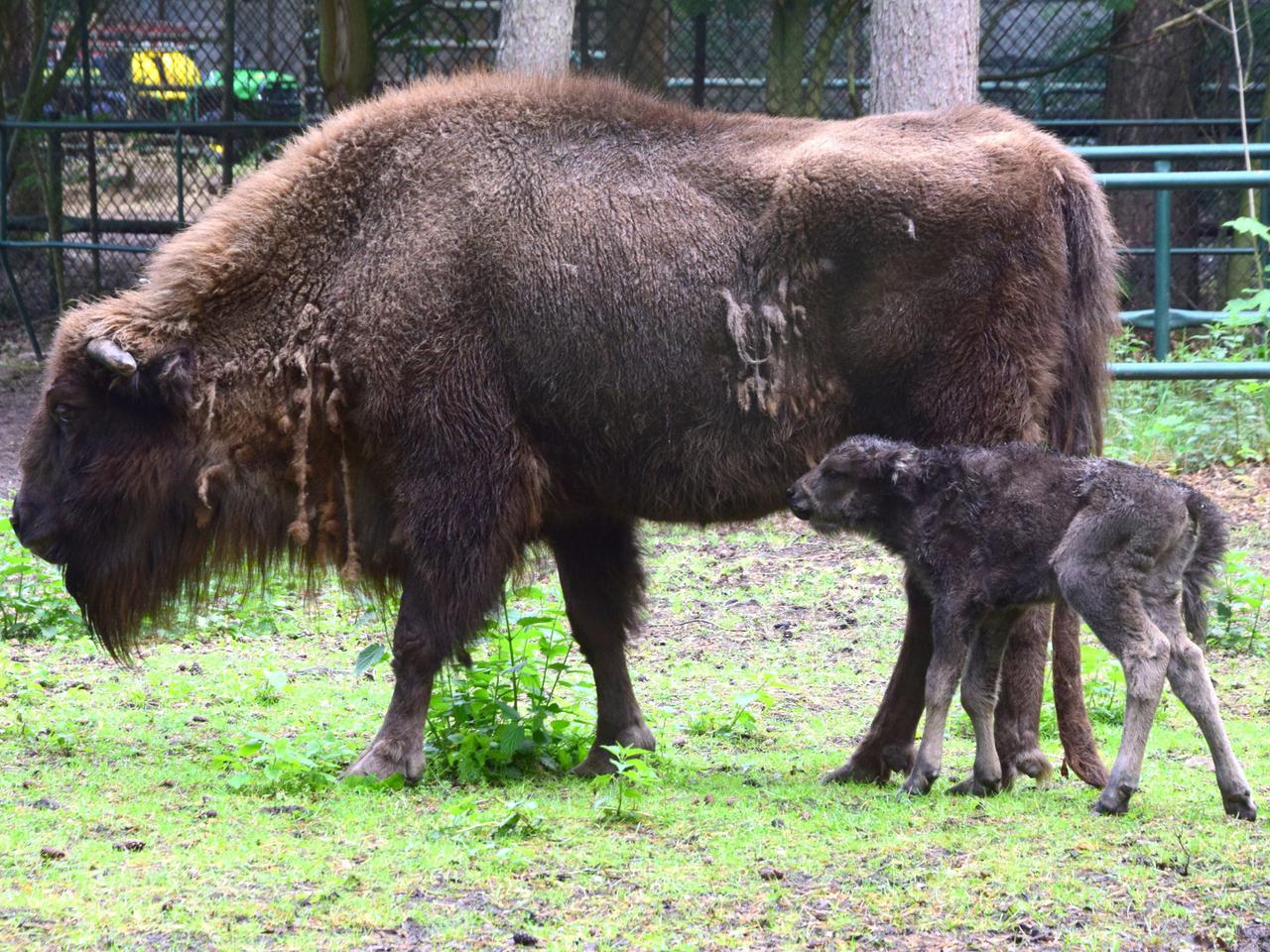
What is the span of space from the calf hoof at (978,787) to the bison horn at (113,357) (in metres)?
3.11

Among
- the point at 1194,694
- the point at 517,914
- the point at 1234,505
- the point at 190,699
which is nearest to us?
the point at 517,914

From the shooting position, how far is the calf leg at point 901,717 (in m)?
5.47

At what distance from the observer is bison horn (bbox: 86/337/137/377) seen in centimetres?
541

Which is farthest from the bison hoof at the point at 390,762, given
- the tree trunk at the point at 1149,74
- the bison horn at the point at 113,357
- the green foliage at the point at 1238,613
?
the tree trunk at the point at 1149,74

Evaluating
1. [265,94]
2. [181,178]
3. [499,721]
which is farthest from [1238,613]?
[265,94]

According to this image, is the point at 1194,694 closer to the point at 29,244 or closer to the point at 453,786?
the point at 453,786

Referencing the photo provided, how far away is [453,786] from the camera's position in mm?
5434

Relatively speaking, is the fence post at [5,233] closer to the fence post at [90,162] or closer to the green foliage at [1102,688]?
the fence post at [90,162]

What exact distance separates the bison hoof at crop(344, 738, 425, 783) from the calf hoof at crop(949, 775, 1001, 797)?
1.80m

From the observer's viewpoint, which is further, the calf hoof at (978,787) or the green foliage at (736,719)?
the green foliage at (736,719)

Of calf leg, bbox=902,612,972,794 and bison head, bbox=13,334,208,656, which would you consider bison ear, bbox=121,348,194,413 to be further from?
calf leg, bbox=902,612,972,794

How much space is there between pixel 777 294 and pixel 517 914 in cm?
234

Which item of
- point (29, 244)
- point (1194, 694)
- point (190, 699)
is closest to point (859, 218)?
point (1194, 694)

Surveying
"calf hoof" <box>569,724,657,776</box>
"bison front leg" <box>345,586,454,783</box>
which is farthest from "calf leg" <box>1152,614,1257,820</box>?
"bison front leg" <box>345,586,454,783</box>
